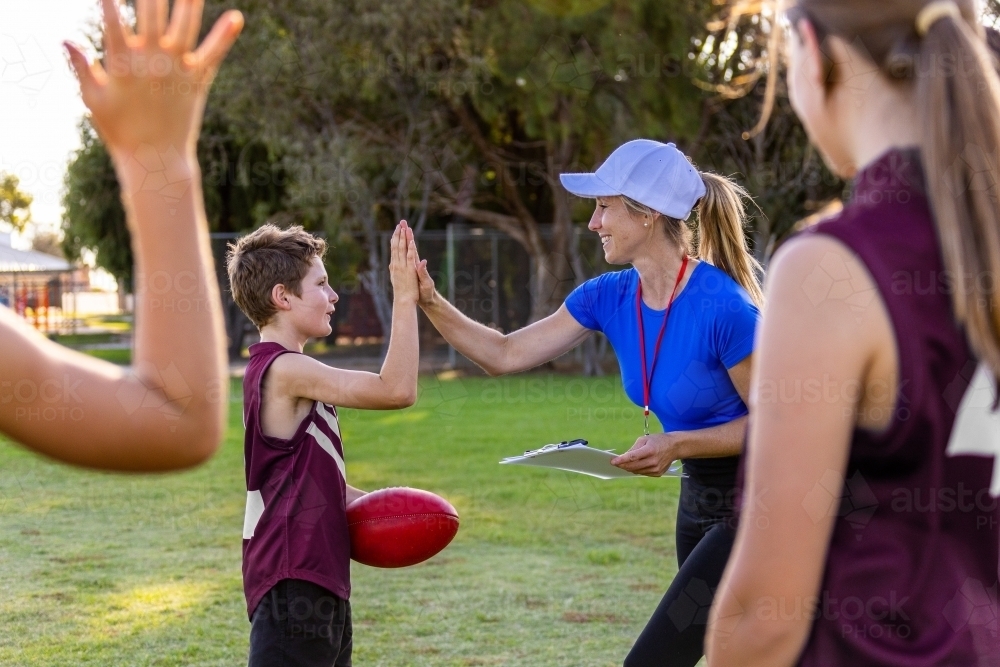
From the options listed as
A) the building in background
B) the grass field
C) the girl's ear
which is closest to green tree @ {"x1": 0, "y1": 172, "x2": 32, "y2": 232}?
the building in background

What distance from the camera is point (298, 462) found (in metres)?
3.11

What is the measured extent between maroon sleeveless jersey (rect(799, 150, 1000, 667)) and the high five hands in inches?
76.1

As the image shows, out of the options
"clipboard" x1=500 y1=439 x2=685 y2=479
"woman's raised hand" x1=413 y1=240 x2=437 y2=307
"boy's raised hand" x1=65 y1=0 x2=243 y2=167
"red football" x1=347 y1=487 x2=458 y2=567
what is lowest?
"red football" x1=347 y1=487 x2=458 y2=567

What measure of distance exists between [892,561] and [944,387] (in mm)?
222

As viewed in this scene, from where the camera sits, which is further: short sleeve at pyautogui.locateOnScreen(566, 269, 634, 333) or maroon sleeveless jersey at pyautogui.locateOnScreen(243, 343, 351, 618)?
short sleeve at pyautogui.locateOnScreen(566, 269, 634, 333)

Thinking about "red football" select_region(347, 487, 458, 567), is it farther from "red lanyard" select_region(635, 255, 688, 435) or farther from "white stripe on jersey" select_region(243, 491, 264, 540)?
"red lanyard" select_region(635, 255, 688, 435)

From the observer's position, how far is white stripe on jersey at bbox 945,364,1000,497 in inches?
51.4

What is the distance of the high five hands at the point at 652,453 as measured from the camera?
334cm

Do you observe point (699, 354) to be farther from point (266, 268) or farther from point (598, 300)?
point (266, 268)

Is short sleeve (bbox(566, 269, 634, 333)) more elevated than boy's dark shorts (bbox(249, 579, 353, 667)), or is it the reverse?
short sleeve (bbox(566, 269, 634, 333))

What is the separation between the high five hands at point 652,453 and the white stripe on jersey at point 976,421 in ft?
6.54

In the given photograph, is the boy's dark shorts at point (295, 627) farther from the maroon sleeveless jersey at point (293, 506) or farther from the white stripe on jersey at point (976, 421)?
the white stripe on jersey at point (976, 421)

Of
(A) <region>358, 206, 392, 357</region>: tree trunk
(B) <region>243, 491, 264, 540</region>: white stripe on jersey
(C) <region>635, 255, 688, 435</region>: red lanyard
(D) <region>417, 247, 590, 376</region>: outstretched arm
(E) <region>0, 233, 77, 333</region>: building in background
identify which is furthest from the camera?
(E) <region>0, 233, 77, 333</region>: building in background

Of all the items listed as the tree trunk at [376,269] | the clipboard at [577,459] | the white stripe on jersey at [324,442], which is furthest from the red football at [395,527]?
the tree trunk at [376,269]
